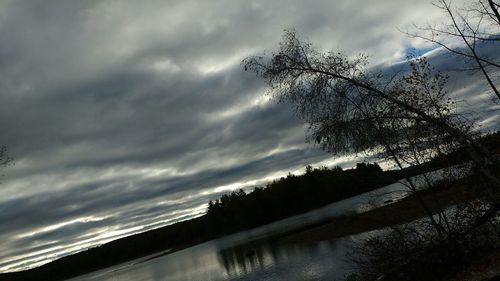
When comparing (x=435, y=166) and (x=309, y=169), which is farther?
(x=309, y=169)

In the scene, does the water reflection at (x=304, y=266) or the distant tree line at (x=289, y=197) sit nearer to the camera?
the water reflection at (x=304, y=266)

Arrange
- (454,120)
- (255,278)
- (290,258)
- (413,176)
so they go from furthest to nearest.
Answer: (290,258) < (255,278) < (413,176) < (454,120)

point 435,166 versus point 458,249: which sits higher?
point 435,166

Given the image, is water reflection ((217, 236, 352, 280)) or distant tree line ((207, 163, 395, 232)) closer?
water reflection ((217, 236, 352, 280))

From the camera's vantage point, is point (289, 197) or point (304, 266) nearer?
point (304, 266)

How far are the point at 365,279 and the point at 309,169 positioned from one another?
499 feet

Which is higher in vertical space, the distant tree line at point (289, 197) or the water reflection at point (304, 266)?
the distant tree line at point (289, 197)

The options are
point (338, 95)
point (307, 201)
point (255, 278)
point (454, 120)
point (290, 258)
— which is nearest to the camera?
point (454, 120)

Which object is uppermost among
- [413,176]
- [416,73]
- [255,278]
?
→ [416,73]

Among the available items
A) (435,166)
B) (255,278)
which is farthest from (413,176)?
(255,278)

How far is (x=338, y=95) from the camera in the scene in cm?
1440

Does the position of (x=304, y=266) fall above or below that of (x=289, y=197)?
below

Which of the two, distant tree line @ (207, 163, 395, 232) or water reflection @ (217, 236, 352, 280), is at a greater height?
distant tree line @ (207, 163, 395, 232)

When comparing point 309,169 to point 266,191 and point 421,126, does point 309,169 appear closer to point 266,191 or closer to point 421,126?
point 266,191
